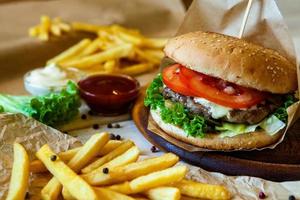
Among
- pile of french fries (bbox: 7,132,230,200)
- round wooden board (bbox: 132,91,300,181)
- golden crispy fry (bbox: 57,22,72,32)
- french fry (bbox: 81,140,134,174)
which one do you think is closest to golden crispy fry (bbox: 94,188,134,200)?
pile of french fries (bbox: 7,132,230,200)

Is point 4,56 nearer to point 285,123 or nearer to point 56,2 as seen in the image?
point 56,2

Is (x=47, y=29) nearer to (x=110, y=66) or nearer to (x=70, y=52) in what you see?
(x=70, y=52)

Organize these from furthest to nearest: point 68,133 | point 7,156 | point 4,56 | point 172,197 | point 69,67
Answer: point 4,56 → point 69,67 → point 68,133 → point 7,156 → point 172,197

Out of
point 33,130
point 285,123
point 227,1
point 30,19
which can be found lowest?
point 30,19

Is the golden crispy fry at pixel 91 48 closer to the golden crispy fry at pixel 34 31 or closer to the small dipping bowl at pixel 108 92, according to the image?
the golden crispy fry at pixel 34 31

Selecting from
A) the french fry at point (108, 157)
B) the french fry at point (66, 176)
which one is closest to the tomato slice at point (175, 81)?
the french fry at point (108, 157)

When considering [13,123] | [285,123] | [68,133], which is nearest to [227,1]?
[285,123]

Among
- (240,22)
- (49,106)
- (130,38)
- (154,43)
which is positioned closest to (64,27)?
(130,38)
